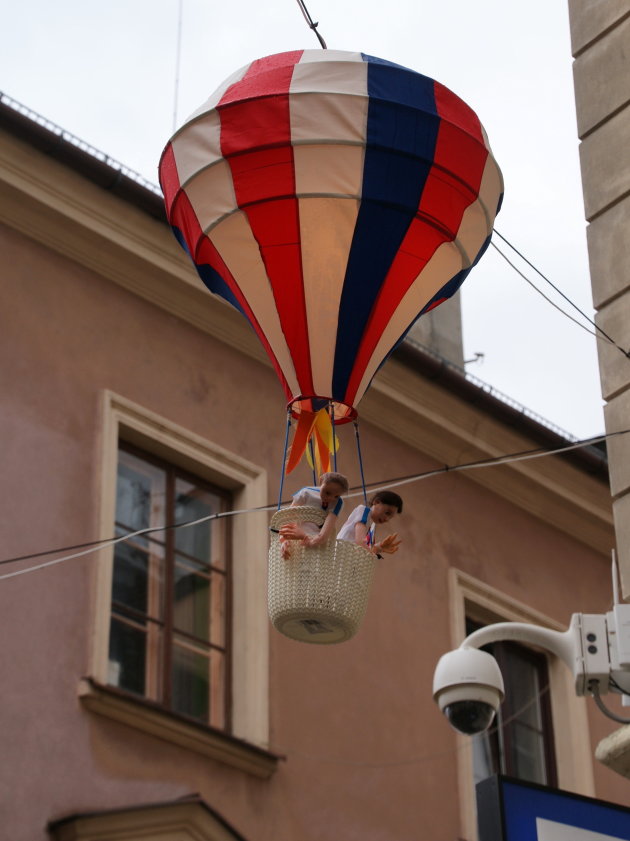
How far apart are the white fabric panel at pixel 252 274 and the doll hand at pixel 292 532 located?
0.76 meters

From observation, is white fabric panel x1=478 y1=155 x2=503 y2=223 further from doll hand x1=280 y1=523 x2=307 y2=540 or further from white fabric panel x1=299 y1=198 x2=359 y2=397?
doll hand x1=280 y1=523 x2=307 y2=540

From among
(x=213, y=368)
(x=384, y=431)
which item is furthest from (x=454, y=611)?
(x=213, y=368)

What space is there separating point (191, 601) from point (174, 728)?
1.19 m

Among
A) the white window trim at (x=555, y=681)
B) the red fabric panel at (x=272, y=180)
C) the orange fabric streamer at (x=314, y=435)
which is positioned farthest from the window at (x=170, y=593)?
the red fabric panel at (x=272, y=180)

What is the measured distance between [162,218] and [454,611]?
3.79 metres

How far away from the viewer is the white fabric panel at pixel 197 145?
8.60 m

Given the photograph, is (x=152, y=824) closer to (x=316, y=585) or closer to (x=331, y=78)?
(x=316, y=585)

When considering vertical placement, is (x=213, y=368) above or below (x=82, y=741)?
above

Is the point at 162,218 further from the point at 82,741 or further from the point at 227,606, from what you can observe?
the point at 82,741

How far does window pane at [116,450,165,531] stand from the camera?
1338 centimetres

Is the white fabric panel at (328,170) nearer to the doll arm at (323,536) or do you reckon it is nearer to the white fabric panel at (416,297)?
the white fabric panel at (416,297)

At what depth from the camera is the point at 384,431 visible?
1563cm

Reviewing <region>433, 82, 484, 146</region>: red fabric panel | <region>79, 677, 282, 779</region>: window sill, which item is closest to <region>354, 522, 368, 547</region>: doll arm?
<region>433, 82, 484, 146</region>: red fabric panel

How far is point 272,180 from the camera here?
8523mm
